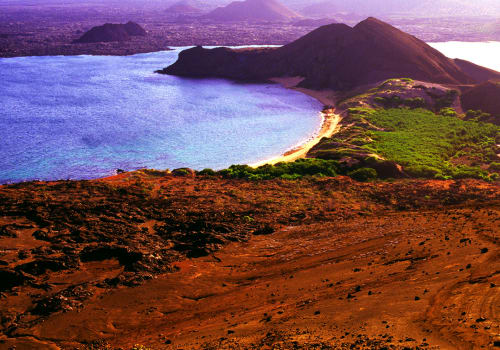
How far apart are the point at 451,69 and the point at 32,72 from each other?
346ft

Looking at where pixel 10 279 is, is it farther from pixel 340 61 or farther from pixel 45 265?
pixel 340 61

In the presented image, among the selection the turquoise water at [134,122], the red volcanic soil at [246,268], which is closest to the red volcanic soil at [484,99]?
the turquoise water at [134,122]

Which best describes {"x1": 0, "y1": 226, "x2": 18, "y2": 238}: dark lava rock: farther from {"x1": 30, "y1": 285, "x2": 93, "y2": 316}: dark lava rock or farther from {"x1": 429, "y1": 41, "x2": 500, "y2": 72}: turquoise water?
{"x1": 429, "y1": 41, "x2": 500, "y2": 72}: turquoise water

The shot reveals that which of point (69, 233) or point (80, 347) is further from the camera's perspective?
point (69, 233)

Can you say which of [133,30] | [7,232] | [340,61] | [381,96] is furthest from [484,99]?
[133,30]

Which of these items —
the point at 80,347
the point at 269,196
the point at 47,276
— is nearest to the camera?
the point at 80,347

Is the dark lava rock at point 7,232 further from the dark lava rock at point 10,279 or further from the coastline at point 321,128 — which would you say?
the coastline at point 321,128

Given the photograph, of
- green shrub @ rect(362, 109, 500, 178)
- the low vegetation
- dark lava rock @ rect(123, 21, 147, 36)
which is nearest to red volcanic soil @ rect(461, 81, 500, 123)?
the low vegetation

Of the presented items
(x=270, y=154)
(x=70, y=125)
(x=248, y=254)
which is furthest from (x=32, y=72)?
(x=248, y=254)

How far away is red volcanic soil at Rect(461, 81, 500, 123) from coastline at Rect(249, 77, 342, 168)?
22482mm

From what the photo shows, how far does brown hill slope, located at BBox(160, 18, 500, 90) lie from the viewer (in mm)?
92625

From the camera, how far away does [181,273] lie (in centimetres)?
2262

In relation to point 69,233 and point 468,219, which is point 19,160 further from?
point 468,219

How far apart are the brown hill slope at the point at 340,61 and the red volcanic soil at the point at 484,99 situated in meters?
15.4
